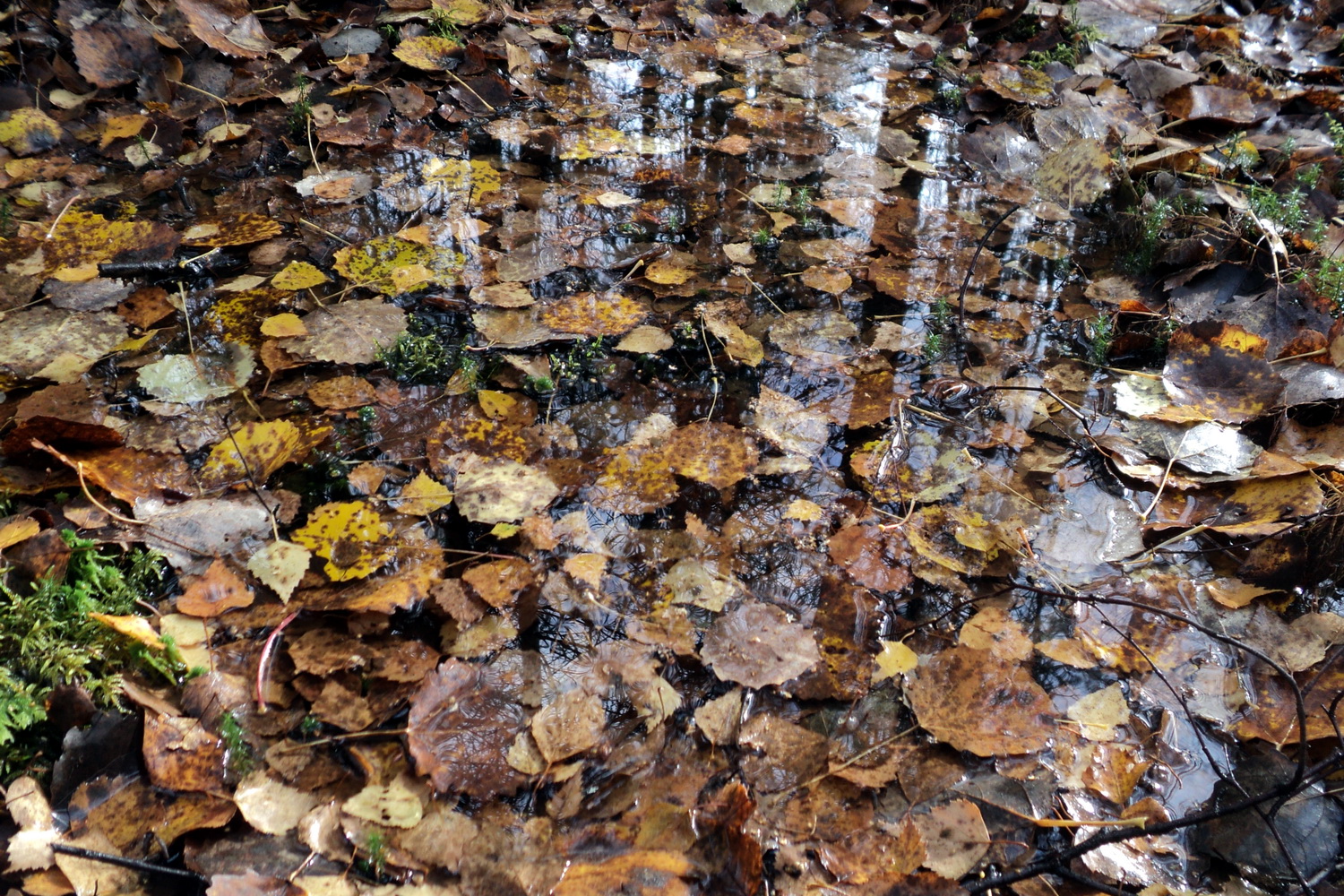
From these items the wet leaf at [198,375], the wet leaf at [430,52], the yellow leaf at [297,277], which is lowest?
the wet leaf at [198,375]

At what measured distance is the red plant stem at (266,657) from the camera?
1.64 m

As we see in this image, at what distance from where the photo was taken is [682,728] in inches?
65.5

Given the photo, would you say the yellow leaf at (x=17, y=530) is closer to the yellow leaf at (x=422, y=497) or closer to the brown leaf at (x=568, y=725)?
the yellow leaf at (x=422, y=497)

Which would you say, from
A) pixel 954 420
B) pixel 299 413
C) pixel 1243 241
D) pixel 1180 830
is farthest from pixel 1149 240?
pixel 299 413

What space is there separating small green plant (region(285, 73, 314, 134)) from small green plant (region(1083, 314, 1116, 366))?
308cm

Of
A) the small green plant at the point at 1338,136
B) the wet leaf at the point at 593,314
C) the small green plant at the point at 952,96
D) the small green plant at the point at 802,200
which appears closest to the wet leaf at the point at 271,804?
the wet leaf at the point at 593,314

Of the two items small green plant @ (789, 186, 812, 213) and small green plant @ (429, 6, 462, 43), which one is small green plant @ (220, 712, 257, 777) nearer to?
small green plant @ (789, 186, 812, 213)

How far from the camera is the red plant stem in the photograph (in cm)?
164

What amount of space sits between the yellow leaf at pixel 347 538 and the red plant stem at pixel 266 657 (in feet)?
0.45

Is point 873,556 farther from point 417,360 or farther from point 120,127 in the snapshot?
point 120,127

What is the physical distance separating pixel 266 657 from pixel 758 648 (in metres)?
1.03

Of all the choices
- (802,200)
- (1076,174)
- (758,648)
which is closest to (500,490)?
(758,648)

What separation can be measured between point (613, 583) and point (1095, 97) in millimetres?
3455

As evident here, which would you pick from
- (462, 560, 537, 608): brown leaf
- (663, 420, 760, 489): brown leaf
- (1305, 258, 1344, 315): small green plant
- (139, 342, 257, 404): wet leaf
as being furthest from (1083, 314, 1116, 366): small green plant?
(139, 342, 257, 404): wet leaf
